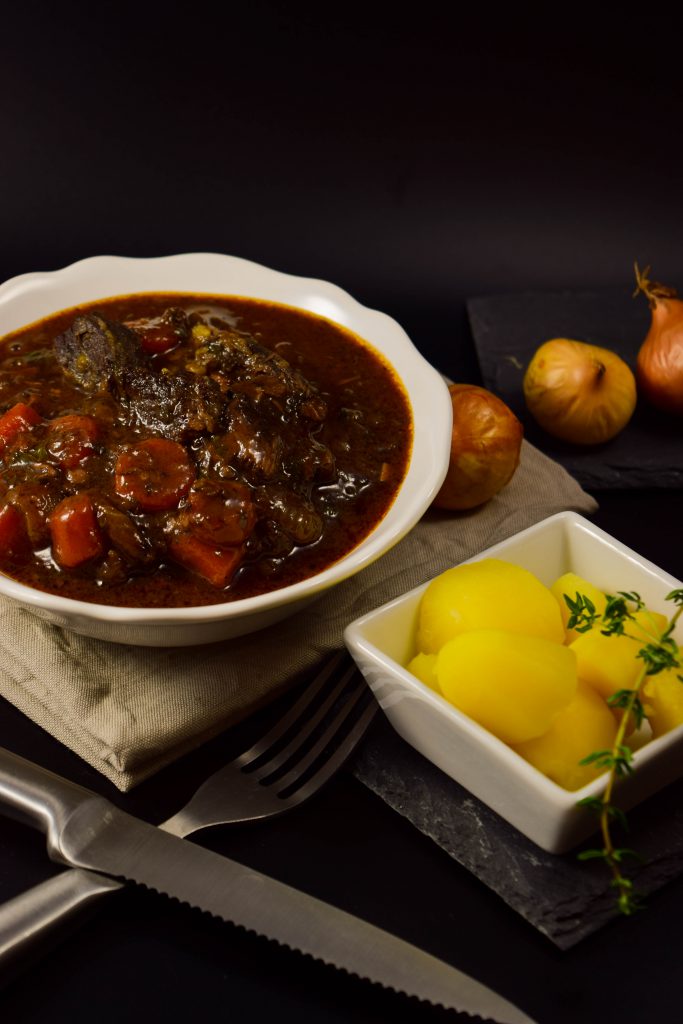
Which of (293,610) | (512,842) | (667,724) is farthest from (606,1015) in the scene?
(293,610)

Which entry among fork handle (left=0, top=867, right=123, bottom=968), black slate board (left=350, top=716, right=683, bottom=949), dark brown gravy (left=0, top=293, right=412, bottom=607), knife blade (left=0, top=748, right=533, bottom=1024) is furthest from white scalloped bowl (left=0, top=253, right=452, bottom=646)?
fork handle (left=0, top=867, right=123, bottom=968)

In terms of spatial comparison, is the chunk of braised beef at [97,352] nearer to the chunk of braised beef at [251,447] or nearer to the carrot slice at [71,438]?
the carrot slice at [71,438]

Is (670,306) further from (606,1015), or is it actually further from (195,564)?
(606,1015)

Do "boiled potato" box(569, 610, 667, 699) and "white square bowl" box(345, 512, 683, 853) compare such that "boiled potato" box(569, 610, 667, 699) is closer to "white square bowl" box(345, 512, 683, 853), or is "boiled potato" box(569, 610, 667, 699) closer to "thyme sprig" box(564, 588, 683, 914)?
"thyme sprig" box(564, 588, 683, 914)

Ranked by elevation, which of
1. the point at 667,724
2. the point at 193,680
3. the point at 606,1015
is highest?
the point at 667,724

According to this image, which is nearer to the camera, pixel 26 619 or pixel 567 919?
pixel 567 919

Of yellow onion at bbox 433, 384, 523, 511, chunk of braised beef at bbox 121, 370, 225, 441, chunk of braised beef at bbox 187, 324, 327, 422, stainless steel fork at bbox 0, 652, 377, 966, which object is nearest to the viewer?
stainless steel fork at bbox 0, 652, 377, 966
